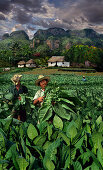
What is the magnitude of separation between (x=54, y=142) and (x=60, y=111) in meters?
0.90

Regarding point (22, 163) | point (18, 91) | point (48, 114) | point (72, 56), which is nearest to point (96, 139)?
point (22, 163)

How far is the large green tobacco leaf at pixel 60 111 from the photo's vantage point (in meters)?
2.13

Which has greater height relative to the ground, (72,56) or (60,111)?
(72,56)

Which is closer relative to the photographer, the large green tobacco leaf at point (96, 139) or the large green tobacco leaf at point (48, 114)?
the large green tobacco leaf at point (96, 139)

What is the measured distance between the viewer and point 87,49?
207 ft

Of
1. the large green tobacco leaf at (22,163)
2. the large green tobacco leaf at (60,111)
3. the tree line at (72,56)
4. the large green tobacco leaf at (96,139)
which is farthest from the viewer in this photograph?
the tree line at (72,56)

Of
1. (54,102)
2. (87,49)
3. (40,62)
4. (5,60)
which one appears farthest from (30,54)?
(54,102)

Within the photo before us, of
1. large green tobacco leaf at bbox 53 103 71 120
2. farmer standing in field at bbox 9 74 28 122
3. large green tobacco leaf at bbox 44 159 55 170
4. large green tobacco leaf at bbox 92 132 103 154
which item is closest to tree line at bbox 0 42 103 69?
farmer standing in field at bbox 9 74 28 122

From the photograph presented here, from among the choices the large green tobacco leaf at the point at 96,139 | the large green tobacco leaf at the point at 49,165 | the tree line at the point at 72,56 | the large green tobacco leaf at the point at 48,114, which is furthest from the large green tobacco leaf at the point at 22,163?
the tree line at the point at 72,56

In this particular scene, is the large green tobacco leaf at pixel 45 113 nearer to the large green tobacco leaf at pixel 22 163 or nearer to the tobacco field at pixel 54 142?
the tobacco field at pixel 54 142

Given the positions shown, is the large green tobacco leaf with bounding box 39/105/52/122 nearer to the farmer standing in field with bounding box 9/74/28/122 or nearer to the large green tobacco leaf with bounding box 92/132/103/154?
the large green tobacco leaf with bounding box 92/132/103/154

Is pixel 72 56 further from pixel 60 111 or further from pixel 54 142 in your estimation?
pixel 54 142

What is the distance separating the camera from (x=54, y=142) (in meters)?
1.28

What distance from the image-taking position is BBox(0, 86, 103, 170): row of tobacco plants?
1164 millimetres
